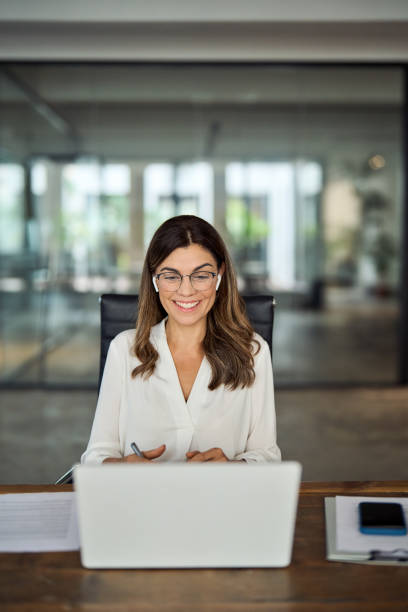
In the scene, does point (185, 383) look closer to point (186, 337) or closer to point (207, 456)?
point (186, 337)

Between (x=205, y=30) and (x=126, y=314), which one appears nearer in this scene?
(x=126, y=314)

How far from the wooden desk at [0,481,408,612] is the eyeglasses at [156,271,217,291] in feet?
2.60

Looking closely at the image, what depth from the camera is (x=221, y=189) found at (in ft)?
18.0

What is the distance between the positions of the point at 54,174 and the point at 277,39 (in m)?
2.07

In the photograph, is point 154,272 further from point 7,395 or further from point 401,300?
point 401,300

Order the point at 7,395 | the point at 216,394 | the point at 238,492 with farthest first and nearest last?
the point at 7,395 < the point at 216,394 < the point at 238,492

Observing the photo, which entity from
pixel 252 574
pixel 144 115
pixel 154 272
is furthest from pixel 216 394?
pixel 144 115

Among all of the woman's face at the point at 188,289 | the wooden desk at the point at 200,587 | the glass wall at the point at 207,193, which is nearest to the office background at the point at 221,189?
the glass wall at the point at 207,193

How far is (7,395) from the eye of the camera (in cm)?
536

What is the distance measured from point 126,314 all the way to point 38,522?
0.90 metres

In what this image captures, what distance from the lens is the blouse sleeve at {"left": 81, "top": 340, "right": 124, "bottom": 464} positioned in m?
1.74

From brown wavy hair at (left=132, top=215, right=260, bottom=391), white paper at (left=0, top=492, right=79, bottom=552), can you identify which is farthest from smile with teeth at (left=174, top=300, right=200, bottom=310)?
white paper at (left=0, top=492, right=79, bottom=552)

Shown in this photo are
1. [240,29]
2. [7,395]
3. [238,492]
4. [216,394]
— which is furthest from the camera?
[7,395]

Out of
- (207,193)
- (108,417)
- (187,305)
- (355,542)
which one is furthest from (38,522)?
(207,193)
